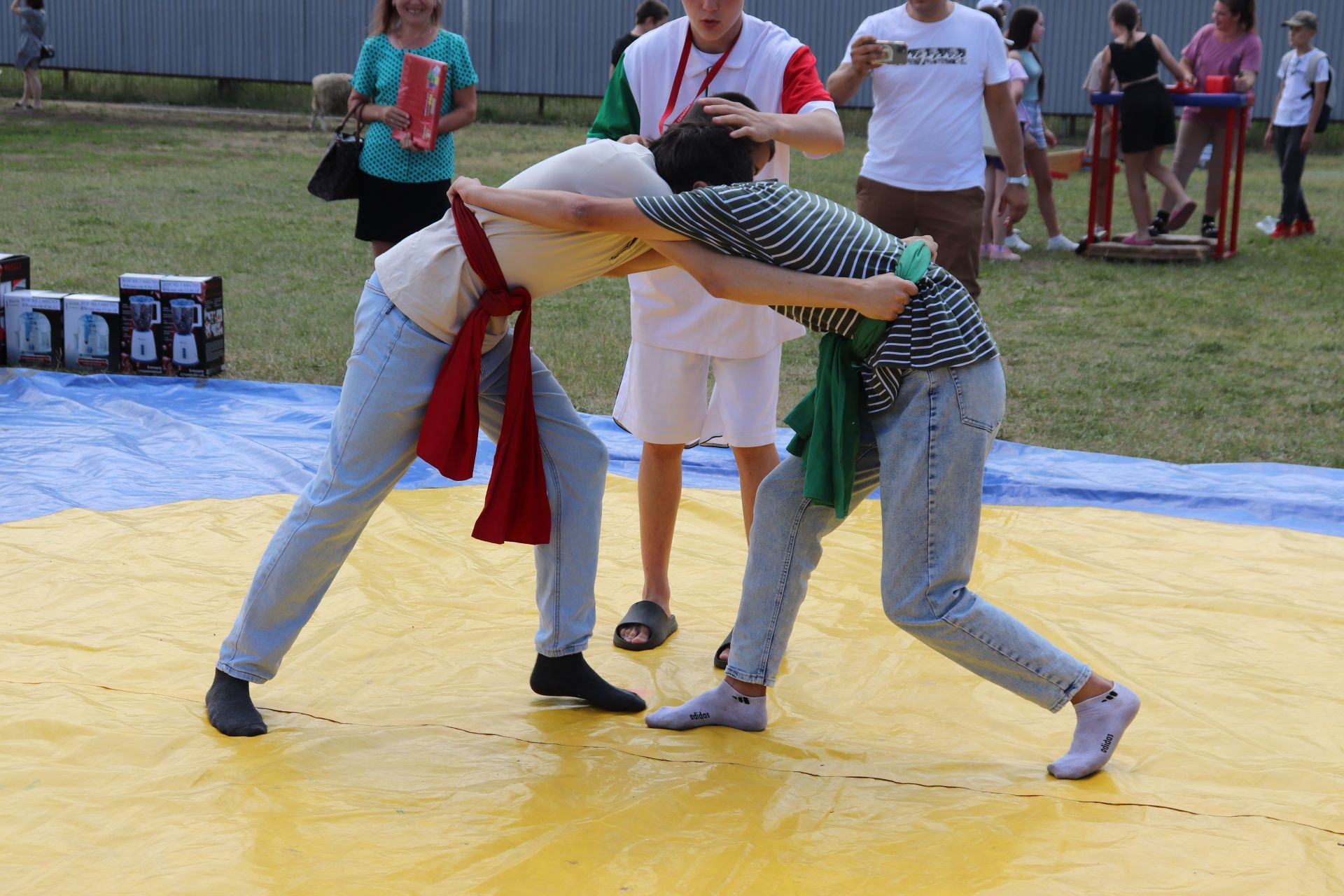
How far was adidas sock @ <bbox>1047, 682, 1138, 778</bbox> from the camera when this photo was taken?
2.58 m

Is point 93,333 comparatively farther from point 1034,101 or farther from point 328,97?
point 328,97

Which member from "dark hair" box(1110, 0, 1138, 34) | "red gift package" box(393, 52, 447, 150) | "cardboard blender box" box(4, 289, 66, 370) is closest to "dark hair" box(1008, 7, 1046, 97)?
"dark hair" box(1110, 0, 1138, 34)

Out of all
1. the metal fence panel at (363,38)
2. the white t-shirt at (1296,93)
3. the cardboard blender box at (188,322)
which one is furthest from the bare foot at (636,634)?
the metal fence panel at (363,38)

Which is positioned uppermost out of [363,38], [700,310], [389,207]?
[363,38]

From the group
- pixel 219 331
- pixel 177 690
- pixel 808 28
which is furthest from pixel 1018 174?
pixel 808 28

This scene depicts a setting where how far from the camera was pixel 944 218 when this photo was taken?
17.2 ft

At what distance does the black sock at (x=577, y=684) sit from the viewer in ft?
9.52

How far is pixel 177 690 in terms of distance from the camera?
2.94m

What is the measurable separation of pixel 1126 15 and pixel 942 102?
4813mm

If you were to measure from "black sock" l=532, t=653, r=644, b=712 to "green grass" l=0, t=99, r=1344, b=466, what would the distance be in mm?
2697

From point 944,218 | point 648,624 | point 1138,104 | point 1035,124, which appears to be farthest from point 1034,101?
point 648,624

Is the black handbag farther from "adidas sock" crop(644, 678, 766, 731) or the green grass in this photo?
"adidas sock" crop(644, 678, 766, 731)

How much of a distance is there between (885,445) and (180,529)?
2.36 metres

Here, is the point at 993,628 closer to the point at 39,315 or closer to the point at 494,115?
the point at 39,315
